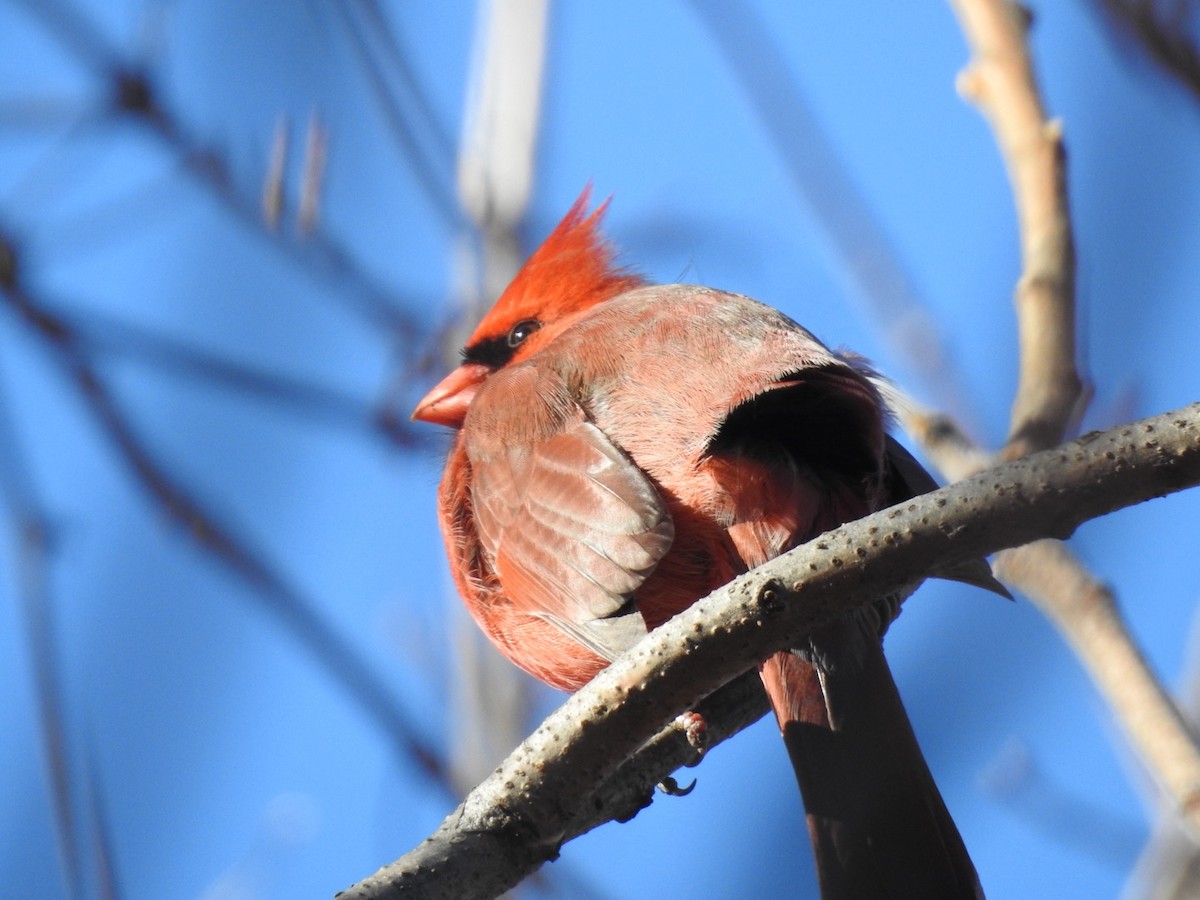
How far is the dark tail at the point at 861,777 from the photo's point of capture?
6.63 ft

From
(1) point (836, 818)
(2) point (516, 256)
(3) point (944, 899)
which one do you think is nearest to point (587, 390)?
(1) point (836, 818)

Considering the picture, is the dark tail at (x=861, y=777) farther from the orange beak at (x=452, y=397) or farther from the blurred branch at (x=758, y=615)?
the orange beak at (x=452, y=397)

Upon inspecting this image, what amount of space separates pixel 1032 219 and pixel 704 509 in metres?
0.73

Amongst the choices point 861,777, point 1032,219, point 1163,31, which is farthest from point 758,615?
point 1032,219

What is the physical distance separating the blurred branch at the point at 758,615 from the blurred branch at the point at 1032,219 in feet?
2.30

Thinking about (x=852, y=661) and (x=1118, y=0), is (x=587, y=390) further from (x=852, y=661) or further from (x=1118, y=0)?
(x=1118, y=0)

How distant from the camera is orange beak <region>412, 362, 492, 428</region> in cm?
333

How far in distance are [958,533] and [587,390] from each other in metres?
1.12

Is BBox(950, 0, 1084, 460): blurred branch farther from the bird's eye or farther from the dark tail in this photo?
the bird's eye

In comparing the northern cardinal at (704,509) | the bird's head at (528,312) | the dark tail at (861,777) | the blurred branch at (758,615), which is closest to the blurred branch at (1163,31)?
the blurred branch at (758,615)

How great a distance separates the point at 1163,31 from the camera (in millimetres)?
1428

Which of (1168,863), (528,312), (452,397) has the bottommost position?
(1168,863)

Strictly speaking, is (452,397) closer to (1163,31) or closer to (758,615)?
(758,615)

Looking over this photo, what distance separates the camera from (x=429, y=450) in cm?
328
